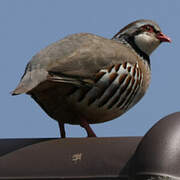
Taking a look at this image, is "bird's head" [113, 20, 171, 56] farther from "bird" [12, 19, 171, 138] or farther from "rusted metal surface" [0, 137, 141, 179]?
"rusted metal surface" [0, 137, 141, 179]

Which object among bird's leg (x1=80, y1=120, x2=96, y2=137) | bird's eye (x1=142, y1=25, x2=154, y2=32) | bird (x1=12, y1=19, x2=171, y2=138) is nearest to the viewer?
bird (x1=12, y1=19, x2=171, y2=138)

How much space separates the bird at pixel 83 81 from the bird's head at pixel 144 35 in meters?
0.89

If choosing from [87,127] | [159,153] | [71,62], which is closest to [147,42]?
[87,127]

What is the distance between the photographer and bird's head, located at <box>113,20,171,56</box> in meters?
6.70

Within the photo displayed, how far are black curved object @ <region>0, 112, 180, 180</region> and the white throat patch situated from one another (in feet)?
11.8

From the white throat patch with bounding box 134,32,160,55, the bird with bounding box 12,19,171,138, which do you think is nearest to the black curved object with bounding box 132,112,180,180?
the bird with bounding box 12,19,171,138

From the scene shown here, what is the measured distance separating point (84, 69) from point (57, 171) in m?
2.40

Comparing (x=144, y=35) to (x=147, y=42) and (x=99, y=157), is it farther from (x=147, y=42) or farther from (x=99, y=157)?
(x=99, y=157)

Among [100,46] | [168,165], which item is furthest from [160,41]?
[168,165]

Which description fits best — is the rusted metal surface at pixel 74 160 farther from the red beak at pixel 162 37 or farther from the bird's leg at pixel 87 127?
the red beak at pixel 162 37

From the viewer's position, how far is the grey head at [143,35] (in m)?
6.68

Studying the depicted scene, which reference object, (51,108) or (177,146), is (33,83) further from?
(177,146)

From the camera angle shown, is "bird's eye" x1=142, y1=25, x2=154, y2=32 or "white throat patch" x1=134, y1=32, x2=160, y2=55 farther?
"bird's eye" x1=142, y1=25, x2=154, y2=32

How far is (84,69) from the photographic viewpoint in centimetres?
515
